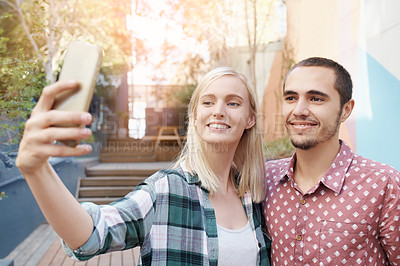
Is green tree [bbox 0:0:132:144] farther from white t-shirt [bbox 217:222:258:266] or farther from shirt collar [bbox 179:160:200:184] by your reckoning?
white t-shirt [bbox 217:222:258:266]

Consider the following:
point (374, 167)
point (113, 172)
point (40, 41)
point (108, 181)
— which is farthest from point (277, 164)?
point (113, 172)

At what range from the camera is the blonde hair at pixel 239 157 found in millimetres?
1588

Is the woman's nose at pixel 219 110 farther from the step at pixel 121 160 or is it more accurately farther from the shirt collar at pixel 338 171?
the step at pixel 121 160

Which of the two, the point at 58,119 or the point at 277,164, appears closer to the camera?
the point at 58,119

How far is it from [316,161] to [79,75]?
113cm

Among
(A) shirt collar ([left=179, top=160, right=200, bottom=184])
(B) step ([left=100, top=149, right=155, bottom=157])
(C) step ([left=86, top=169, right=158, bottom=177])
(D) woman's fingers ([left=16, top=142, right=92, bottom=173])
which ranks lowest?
(C) step ([left=86, top=169, right=158, bottom=177])

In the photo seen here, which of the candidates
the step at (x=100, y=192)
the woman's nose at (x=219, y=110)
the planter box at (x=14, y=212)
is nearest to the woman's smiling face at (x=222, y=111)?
the woman's nose at (x=219, y=110)

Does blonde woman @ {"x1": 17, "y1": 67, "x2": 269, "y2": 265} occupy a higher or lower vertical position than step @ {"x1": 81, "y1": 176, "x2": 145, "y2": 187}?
higher

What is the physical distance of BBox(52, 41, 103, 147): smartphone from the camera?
2.18ft

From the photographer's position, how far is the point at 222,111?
1.57 m

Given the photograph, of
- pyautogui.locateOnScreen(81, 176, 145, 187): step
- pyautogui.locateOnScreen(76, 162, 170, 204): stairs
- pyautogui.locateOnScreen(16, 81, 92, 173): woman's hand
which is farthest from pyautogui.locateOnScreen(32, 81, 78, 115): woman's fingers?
pyautogui.locateOnScreen(81, 176, 145, 187): step

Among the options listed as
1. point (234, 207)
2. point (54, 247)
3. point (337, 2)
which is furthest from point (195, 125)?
point (54, 247)

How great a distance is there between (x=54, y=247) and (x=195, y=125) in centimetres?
359

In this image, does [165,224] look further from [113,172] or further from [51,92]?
[113,172]
